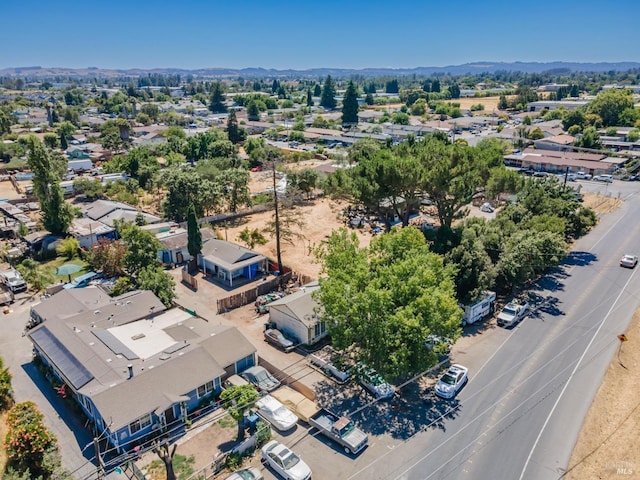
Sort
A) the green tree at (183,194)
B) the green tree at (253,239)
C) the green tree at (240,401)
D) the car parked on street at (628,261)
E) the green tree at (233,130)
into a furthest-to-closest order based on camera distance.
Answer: the green tree at (233,130)
the green tree at (183,194)
the green tree at (253,239)
the car parked on street at (628,261)
the green tree at (240,401)

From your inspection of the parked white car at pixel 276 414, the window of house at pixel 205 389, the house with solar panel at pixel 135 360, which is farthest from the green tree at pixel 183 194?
the parked white car at pixel 276 414

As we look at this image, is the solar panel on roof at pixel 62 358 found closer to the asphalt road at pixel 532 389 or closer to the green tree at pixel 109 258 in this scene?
the green tree at pixel 109 258

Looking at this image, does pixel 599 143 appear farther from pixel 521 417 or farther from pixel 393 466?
pixel 393 466

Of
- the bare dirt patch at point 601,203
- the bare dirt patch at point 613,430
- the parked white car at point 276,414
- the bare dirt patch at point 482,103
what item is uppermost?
the bare dirt patch at point 482,103

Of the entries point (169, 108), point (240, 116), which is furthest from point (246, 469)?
point (169, 108)

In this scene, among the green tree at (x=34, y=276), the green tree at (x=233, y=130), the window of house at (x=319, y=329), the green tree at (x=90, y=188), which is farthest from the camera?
the green tree at (x=233, y=130)

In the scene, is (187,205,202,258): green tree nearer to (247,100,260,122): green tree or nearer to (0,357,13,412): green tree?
(0,357,13,412): green tree

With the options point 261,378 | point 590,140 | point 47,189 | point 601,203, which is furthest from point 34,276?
point 590,140
